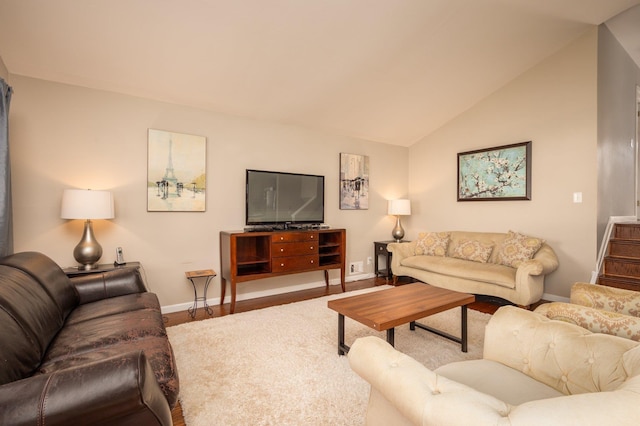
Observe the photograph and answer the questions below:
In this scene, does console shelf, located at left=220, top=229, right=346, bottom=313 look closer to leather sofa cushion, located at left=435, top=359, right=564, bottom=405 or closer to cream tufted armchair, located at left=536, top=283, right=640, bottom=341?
leather sofa cushion, located at left=435, top=359, right=564, bottom=405

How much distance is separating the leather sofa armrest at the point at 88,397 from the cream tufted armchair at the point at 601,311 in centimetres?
186

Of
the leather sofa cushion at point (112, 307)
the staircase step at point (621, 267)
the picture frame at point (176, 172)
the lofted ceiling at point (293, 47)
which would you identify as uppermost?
the lofted ceiling at point (293, 47)

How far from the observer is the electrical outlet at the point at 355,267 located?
4.87 meters

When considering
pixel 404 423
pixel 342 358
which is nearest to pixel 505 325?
pixel 404 423

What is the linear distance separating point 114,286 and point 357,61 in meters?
3.11

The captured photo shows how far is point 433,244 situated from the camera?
14.9 ft

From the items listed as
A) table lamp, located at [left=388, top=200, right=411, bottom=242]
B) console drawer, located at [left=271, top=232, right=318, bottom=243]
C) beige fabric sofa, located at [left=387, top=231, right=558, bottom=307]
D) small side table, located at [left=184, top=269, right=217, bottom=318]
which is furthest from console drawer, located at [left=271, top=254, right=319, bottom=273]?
table lamp, located at [left=388, top=200, right=411, bottom=242]

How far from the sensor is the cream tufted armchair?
1367 millimetres

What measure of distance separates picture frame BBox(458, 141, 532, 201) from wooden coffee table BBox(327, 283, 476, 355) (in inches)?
93.8

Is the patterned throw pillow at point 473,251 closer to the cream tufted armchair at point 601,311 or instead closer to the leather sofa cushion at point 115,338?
the cream tufted armchair at point 601,311

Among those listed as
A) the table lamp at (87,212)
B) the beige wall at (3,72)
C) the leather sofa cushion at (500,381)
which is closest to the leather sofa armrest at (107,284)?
the table lamp at (87,212)

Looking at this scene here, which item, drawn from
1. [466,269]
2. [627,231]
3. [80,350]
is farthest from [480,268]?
[80,350]

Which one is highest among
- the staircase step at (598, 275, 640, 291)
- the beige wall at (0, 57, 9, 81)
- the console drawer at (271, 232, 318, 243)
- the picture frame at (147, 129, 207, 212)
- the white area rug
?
the beige wall at (0, 57, 9, 81)

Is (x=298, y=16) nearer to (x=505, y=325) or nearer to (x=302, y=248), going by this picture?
(x=302, y=248)
